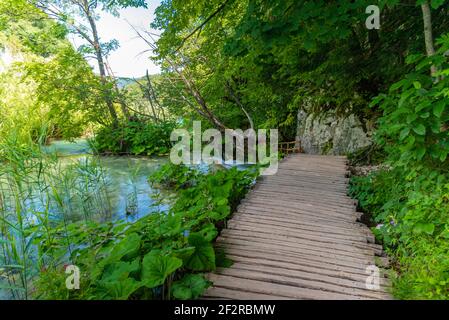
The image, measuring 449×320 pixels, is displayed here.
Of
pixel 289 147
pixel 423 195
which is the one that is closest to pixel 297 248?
pixel 423 195

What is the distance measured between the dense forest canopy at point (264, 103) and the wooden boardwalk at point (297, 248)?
8.8 inches

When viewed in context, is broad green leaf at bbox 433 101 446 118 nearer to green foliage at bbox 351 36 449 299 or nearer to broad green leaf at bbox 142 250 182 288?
green foliage at bbox 351 36 449 299

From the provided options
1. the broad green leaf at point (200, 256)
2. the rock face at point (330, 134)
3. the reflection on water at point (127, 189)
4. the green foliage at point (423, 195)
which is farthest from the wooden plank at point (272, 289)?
the rock face at point (330, 134)

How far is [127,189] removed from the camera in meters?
6.73

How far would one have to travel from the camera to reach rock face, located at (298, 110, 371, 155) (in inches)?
268

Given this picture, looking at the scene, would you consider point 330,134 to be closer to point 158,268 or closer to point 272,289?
point 272,289

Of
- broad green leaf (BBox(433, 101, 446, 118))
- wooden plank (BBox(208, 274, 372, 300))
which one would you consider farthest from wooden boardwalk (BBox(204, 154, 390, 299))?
broad green leaf (BBox(433, 101, 446, 118))

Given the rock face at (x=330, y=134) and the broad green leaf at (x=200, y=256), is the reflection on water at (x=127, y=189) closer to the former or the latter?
the broad green leaf at (x=200, y=256)

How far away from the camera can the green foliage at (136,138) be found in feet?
36.6

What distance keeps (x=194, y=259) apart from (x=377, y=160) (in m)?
5.20

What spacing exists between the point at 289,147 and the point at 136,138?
6017 mm

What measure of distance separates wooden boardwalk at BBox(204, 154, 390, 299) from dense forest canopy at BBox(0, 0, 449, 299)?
223 millimetres

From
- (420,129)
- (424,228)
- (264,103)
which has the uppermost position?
(264,103)

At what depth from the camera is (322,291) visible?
6.99 ft
